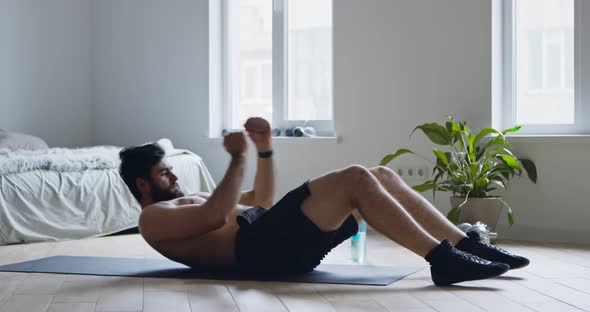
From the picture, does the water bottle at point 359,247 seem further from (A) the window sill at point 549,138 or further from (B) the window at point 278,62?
(B) the window at point 278,62

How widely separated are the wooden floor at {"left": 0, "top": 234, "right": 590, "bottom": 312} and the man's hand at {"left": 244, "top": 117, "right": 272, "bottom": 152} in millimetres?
476

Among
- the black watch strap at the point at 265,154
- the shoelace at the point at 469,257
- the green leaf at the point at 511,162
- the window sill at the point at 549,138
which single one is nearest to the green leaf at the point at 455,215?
the green leaf at the point at 511,162

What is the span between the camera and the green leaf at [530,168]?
4.09 meters

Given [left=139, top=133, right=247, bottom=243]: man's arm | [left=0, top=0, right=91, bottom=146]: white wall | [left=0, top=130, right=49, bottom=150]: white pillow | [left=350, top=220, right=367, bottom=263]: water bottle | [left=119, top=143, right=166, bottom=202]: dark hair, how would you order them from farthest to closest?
1. [left=0, top=0, right=91, bottom=146]: white wall
2. [left=0, top=130, right=49, bottom=150]: white pillow
3. [left=350, top=220, right=367, bottom=263]: water bottle
4. [left=119, top=143, right=166, bottom=202]: dark hair
5. [left=139, top=133, right=247, bottom=243]: man's arm

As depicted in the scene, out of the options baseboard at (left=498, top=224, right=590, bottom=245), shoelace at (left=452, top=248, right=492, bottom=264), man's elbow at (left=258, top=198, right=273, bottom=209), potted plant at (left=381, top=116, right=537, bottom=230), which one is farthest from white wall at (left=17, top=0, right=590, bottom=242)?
man's elbow at (left=258, top=198, right=273, bottom=209)

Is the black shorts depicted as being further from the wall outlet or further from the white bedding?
the wall outlet

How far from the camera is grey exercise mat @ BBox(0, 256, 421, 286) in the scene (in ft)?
8.82

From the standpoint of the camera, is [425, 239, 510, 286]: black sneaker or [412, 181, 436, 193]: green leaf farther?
[412, 181, 436, 193]: green leaf

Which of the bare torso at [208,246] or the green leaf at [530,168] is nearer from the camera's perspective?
A: the bare torso at [208,246]

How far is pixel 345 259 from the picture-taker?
134 inches

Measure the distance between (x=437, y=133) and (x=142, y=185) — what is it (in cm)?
194

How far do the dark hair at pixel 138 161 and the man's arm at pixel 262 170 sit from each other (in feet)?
1.14

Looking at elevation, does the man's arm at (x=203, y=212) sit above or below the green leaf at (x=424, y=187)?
above

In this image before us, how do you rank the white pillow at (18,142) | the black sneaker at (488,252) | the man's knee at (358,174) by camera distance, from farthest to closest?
1. the white pillow at (18,142)
2. the black sneaker at (488,252)
3. the man's knee at (358,174)
